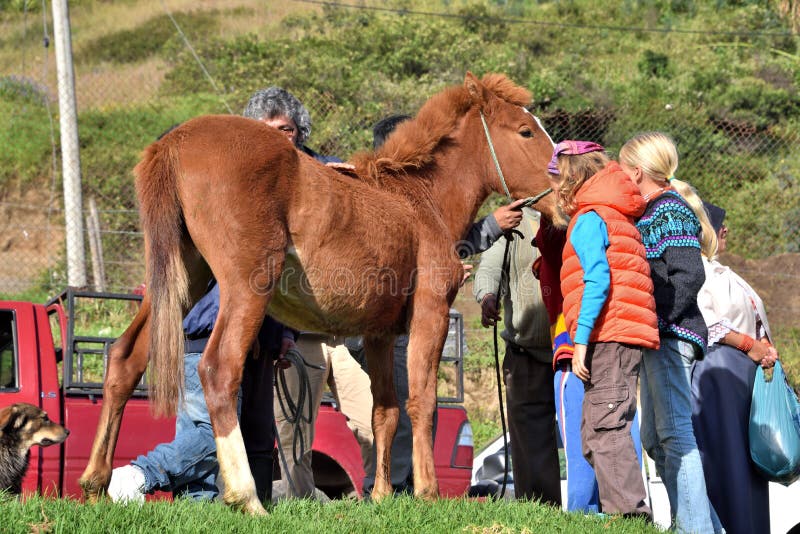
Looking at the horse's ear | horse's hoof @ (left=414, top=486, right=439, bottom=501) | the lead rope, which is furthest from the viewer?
the lead rope

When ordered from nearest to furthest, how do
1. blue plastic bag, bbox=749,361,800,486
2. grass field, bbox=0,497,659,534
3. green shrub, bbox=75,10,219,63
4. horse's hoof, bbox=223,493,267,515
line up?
1. grass field, bbox=0,497,659,534
2. horse's hoof, bbox=223,493,267,515
3. blue plastic bag, bbox=749,361,800,486
4. green shrub, bbox=75,10,219,63

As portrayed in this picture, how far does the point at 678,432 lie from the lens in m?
4.95

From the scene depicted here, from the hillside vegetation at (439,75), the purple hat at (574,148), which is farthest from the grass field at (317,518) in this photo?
the hillside vegetation at (439,75)

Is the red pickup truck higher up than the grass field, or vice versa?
the grass field

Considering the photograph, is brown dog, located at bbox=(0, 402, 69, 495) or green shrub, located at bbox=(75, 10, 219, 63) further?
green shrub, located at bbox=(75, 10, 219, 63)

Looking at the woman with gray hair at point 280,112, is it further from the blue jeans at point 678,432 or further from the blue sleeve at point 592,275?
the blue jeans at point 678,432

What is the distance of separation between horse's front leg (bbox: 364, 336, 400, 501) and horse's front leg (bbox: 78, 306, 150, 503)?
1.30 meters

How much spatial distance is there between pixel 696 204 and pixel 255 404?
2.87 meters

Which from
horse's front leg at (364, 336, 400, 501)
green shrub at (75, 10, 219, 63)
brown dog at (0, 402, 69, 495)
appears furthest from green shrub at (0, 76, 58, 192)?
horse's front leg at (364, 336, 400, 501)

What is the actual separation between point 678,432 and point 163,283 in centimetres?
282

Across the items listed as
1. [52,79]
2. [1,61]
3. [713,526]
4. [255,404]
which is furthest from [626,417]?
[1,61]

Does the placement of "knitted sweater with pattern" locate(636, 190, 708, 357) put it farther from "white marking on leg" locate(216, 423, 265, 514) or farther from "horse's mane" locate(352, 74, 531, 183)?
"white marking on leg" locate(216, 423, 265, 514)

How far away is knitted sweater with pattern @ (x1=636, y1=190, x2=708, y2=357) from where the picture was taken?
4926 millimetres

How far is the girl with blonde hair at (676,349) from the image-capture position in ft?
16.1
